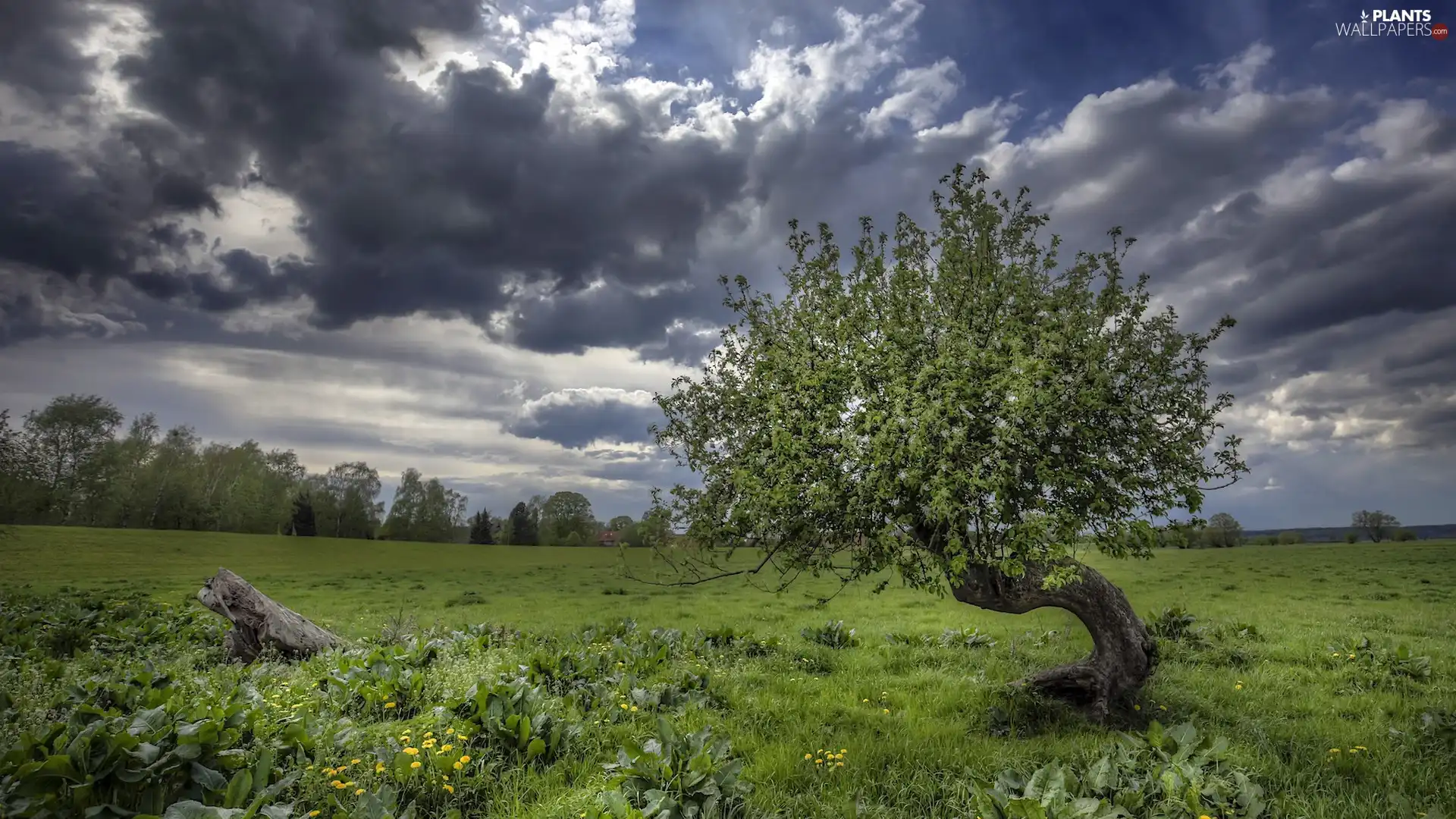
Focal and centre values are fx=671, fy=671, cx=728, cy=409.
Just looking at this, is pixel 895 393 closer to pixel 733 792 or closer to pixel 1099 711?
pixel 733 792

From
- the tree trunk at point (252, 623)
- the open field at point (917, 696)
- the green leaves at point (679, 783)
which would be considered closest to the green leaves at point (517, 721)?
the open field at point (917, 696)

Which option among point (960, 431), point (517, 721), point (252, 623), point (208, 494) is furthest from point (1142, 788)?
point (208, 494)

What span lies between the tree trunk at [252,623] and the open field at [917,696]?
1.07 m

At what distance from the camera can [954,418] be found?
831 centimetres

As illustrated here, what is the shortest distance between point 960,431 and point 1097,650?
637 centimetres

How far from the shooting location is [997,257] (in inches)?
427

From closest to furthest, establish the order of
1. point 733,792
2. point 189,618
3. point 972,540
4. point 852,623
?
1. point 733,792
2. point 972,540
3. point 189,618
4. point 852,623

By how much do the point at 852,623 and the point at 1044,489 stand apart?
42.9 ft

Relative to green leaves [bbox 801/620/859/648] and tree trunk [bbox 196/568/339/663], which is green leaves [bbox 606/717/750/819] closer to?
green leaves [bbox 801/620/859/648]

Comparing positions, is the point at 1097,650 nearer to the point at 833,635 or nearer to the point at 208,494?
the point at 833,635

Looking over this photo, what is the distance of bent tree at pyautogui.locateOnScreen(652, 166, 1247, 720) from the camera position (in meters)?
8.44

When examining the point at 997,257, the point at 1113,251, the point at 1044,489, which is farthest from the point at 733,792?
the point at 1113,251

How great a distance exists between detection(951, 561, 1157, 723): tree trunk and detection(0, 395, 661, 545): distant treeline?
4039 cm

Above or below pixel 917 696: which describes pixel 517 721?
above
